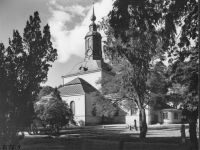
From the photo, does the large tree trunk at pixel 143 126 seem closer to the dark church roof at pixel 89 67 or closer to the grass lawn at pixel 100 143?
the grass lawn at pixel 100 143

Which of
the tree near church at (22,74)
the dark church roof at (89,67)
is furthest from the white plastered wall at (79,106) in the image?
the tree near church at (22,74)

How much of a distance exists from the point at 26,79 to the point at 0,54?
1.35 m

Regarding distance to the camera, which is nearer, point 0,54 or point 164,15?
point 164,15

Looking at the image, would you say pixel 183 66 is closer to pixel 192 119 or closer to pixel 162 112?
pixel 192 119

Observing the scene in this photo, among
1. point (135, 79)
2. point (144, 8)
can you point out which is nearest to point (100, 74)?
point (135, 79)

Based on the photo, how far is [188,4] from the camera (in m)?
8.48

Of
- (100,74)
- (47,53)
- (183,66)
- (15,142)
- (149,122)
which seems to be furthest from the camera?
(100,74)

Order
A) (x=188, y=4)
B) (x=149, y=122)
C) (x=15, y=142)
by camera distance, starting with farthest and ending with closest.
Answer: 1. (x=149, y=122)
2. (x=15, y=142)
3. (x=188, y=4)

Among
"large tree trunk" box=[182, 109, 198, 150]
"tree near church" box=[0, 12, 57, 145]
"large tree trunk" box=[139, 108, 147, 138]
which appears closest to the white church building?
"large tree trunk" box=[139, 108, 147, 138]

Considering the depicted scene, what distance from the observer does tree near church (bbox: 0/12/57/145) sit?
29.3 feet

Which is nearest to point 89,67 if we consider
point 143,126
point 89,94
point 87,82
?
point 87,82

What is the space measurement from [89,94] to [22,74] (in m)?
32.9

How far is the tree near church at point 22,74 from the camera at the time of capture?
8945mm

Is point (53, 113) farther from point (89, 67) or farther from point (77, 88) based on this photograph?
point (89, 67)
